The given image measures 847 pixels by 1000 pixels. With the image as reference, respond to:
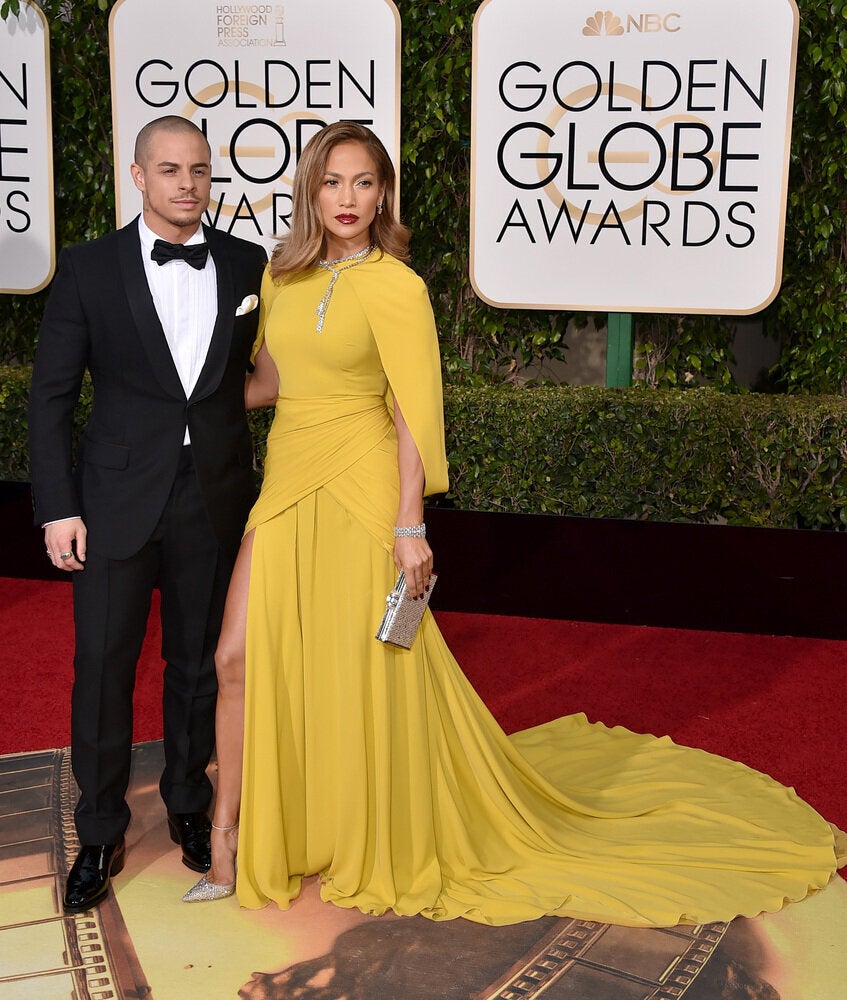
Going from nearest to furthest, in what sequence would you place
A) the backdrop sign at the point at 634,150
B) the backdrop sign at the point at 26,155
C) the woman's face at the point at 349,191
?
the woman's face at the point at 349,191, the backdrop sign at the point at 634,150, the backdrop sign at the point at 26,155

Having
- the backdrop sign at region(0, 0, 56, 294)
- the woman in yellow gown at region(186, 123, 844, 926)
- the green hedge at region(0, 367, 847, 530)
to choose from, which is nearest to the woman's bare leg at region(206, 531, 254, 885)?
the woman in yellow gown at region(186, 123, 844, 926)

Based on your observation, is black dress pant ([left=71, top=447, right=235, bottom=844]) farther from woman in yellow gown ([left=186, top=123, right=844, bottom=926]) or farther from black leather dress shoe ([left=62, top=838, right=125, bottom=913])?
woman in yellow gown ([left=186, top=123, right=844, bottom=926])

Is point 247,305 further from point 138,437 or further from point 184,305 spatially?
point 138,437

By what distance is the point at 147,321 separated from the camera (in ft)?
8.82

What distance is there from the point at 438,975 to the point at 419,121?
4.11 m

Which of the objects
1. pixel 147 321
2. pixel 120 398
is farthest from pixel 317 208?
pixel 120 398

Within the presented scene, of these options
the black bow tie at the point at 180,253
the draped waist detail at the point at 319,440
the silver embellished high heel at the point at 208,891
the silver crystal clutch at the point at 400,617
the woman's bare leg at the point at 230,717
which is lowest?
the silver embellished high heel at the point at 208,891

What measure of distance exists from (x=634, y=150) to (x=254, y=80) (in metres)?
1.75

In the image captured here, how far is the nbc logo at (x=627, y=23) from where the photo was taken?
5.00 metres

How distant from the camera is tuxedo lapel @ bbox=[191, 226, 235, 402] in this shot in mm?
2748

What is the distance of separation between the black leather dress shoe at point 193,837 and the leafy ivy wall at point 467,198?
312 cm

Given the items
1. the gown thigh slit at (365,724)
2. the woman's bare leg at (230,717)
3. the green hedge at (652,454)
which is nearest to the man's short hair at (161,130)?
the gown thigh slit at (365,724)

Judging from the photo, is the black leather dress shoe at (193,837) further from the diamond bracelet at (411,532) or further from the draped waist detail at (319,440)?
the diamond bracelet at (411,532)

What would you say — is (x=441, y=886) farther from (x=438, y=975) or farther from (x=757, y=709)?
(x=757, y=709)
